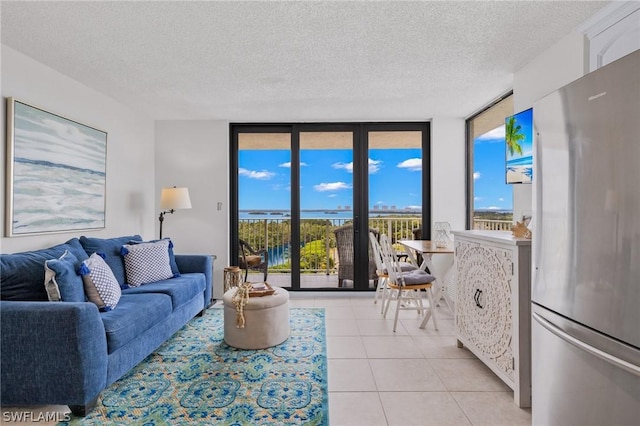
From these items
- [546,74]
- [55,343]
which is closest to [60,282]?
[55,343]

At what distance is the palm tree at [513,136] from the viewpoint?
3.11 metres

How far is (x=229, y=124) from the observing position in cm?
500

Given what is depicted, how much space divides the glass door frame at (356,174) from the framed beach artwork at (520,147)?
1.76m

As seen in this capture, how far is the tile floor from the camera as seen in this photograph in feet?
6.80

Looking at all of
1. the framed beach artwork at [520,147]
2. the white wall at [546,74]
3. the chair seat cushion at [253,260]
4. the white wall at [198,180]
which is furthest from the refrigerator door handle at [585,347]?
the white wall at [198,180]

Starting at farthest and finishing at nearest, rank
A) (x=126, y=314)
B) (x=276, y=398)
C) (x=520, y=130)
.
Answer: (x=520, y=130)
(x=126, y=314)
(x=276, y=398)

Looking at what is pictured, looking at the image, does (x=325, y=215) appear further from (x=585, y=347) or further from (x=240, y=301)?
(x=585, y=347)

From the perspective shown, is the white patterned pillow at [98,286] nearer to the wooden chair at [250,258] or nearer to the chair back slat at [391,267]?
the wooden chair at [250,258]

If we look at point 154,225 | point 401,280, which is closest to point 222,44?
point 401,280

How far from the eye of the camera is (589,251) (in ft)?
4.46

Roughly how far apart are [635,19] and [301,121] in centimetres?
357

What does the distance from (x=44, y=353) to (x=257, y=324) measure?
1.47 metres

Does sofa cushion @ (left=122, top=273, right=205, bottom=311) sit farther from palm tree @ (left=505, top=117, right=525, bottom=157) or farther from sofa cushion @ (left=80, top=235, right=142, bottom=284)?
palm tree @ (left=505, top=117, right=525, bottom=157)

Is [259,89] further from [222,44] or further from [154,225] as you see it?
[154,225]
